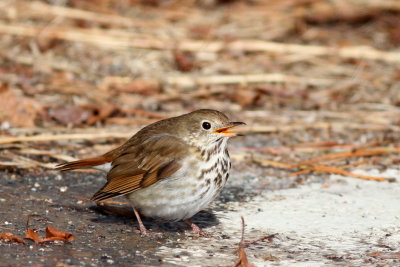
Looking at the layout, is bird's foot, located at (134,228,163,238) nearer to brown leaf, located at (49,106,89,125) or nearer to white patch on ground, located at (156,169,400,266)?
white patch on ground, located at (156,169,400,266)

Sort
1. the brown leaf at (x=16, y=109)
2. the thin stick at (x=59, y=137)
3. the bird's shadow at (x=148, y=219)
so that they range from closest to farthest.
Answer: the bird's shadow at (x=148, y=219)
the thin stick at (x=59, y=137)
the brown leaf at (x=16, y=109)

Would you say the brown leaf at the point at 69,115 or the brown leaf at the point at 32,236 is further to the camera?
the brown leaf at the point at 69,115

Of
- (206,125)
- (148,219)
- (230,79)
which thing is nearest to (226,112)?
(230,79)

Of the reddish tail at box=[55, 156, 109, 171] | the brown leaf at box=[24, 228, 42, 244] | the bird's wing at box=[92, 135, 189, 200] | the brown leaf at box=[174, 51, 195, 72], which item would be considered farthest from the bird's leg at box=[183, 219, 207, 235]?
the brown leaf at box=[174, 51, 195, 72]

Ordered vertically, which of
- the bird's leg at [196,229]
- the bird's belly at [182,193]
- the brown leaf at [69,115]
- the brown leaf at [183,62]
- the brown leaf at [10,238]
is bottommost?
the bird's leg at [196,229]

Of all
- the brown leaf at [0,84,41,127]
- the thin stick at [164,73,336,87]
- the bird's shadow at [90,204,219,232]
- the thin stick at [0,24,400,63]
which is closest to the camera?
the bird's shadow at [90,204,219,232]

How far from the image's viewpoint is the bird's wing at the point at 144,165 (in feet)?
15.9

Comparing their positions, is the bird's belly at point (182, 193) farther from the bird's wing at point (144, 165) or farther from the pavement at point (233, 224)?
the pavement at point (233, 224)

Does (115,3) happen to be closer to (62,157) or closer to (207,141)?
(62,157)

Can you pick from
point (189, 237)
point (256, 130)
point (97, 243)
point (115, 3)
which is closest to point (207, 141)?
point (189, 237)

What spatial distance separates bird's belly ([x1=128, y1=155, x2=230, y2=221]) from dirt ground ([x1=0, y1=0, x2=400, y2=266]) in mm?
194

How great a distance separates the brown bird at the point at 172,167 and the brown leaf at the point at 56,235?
17.3 inches

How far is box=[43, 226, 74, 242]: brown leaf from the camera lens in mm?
4438

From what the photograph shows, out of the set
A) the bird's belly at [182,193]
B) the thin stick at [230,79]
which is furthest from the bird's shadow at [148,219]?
the thin stick at [230,79]
